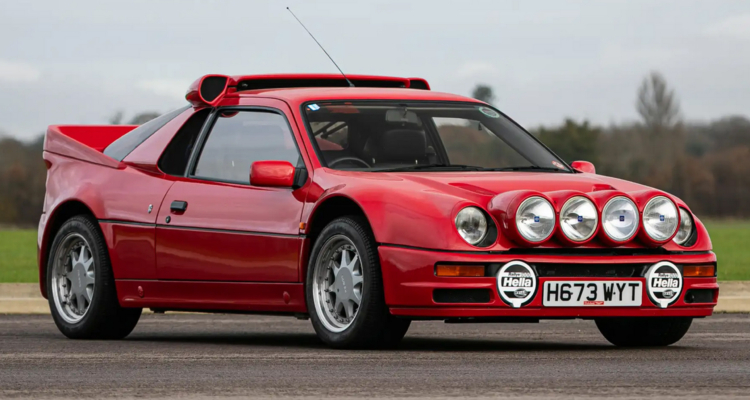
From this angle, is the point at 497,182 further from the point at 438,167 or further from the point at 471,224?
the point at 438,167

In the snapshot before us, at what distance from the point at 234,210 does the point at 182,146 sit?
3.35 feet

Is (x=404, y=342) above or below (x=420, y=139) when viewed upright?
below

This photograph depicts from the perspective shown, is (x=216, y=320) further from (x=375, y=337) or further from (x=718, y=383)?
(x=718, y=383)

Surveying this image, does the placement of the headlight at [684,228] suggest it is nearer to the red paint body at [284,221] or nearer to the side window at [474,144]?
the red paint body at [284,221]

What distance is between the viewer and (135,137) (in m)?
9.51

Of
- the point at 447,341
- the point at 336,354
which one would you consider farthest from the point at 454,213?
the point at 447,341

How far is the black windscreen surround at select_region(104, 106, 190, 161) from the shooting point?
9.38m

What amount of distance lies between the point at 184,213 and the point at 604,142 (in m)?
44.5

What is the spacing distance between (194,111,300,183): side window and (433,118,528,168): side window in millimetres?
939

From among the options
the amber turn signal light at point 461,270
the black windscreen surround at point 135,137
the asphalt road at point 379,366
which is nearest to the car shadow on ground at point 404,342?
the asphalt road at point 379,366

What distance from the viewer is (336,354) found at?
7.06m

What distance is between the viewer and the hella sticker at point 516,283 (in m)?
6.98


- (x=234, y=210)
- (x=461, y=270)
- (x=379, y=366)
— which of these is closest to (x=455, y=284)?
(x=461, y=270)

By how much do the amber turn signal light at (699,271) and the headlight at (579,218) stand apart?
2.13 ft
